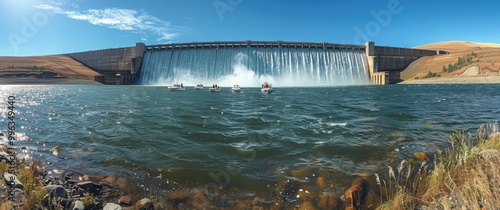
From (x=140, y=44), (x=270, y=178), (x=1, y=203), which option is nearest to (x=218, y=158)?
(x=270, y=178)

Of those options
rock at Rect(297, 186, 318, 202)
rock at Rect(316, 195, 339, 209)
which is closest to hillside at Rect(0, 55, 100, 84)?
rock at Rect(297, 186, 318, 202)

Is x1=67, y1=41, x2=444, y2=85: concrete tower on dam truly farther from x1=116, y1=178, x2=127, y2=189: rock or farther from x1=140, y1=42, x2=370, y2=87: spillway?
x1=116, y1=178, x2=127, y2=189: rock

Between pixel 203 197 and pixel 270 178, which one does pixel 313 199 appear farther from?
pixel 203 197

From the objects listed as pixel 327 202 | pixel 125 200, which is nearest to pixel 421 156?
pixel 327 202

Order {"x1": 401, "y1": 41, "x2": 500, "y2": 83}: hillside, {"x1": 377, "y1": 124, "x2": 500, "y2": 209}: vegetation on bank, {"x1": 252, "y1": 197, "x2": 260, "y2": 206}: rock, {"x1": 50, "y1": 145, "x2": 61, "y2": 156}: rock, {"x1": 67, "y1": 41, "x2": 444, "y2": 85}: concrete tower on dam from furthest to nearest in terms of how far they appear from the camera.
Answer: {"x1": 67, "y1": 41, "x2": 444, "y2": 85}: concrete tower on dam → {"x1": 401, "y1": 41, "x2": 500, "y2": 83}: hillside → {"x1": 50, "y1": 145, "x2": 61, "y2": 156}: rock → {"x1": 252, "y1": 197, "x2": 260, "y2": 206}: rock → {"x1": 377, "y1": 124, "x2": 500, "y2": 209}: vegetation on bank

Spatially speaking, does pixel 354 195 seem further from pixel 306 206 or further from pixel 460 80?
pixel 460 80

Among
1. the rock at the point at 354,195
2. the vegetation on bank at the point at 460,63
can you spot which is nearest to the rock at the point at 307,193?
the rock at the point at 354,195
